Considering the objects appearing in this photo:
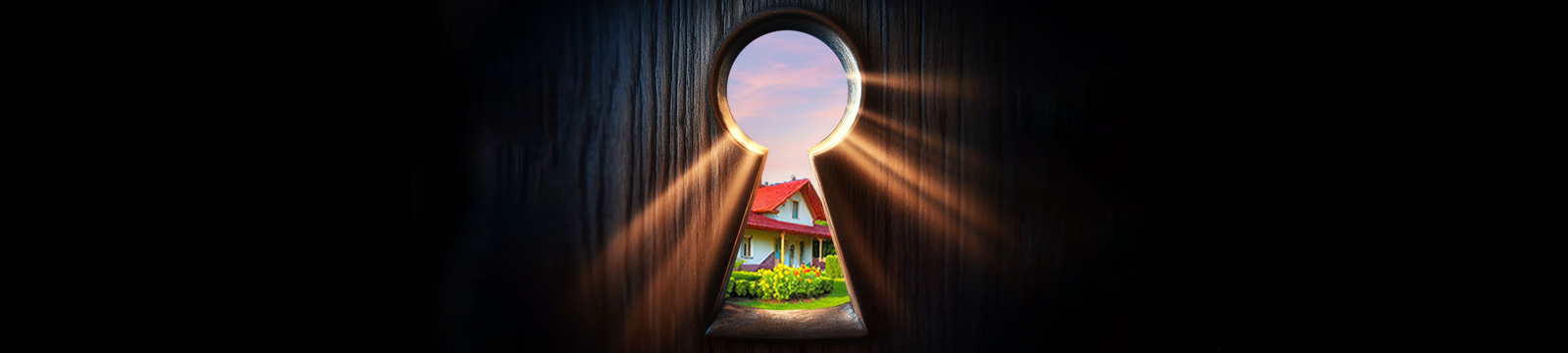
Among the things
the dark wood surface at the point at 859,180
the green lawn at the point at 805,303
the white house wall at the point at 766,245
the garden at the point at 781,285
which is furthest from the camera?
the white house wall at the point at 766,245

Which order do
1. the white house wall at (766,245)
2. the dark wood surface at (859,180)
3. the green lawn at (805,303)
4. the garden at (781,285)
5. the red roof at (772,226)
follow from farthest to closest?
the white house wall at (766,245)
the red roof at (772,226)
the garden at (781,285)
the green lawn at (805,303)
the dark wood surface at (859,180)

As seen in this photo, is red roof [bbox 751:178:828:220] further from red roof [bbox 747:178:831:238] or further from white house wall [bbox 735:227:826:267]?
white house wall [bbox 735:227:826:267]

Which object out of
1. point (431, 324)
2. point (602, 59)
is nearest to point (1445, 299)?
point (602, 59)

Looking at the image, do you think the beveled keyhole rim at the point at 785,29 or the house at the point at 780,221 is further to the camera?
the house at the point at 780,221

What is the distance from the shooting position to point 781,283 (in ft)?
5.37

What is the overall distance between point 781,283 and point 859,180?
62 centimetres

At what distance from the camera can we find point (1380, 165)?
1.09 meters

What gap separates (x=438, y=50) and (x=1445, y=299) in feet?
5.59

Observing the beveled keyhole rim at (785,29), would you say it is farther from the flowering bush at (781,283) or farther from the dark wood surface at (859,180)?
the flowering bush at (781,283)

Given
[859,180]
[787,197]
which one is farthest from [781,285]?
[859,180]

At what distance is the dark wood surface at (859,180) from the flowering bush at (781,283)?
1.74ft

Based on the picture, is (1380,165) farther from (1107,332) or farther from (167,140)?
(167,140)

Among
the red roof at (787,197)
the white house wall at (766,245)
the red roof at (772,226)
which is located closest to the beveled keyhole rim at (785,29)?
the red roof at (787,197)

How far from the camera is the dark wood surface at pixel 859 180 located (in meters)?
1.08
